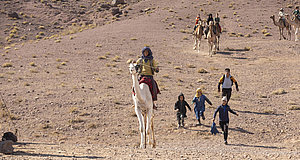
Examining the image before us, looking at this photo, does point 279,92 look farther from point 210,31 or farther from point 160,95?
point 210,31

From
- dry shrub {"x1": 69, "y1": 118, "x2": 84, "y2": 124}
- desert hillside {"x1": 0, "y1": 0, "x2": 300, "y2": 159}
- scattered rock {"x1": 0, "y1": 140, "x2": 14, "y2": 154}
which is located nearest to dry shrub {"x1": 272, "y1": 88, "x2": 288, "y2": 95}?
desert hillside {"x1": 0, "y1": 0, "x2": 300, "y2": 159}

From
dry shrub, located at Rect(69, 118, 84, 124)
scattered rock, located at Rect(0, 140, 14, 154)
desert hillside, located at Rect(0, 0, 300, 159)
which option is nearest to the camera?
scattered rock, located at Rect(0, 140, 14, 154)

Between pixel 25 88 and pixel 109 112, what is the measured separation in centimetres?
692

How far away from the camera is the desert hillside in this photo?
11.9m

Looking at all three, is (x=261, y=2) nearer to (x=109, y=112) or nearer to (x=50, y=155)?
(x=109, y=112)

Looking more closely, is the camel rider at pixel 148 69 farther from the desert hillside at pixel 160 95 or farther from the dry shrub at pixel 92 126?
the dry shrub at pixel 92 126

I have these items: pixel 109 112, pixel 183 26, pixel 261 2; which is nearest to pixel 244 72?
pixel 109 112

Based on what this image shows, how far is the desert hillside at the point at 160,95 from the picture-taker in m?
11.9

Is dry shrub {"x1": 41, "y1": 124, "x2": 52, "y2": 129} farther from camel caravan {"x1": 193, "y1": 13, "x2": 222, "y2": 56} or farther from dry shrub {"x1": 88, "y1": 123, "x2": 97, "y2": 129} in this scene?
camel caravan {"x1": 193, "y1": 13, "x2": 222, "y2": 56}

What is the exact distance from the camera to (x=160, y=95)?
1966 centimetres

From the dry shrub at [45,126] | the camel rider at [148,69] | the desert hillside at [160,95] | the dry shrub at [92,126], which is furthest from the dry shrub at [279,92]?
the dry shrub at [45,126]

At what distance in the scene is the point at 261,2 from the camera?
61.8 metres

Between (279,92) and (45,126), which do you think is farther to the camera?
(279,92)

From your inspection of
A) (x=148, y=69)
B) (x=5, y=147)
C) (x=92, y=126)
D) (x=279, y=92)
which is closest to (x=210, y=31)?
(x=279, y=92)
